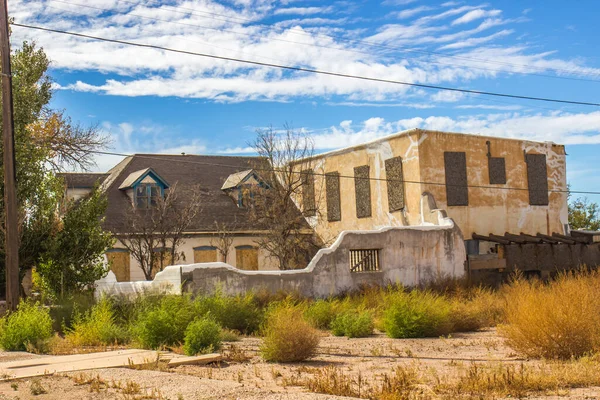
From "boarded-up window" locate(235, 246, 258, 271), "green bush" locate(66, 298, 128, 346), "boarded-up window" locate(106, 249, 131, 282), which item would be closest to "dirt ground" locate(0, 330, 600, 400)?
"green bush" locate(66, 298, 128, 346)

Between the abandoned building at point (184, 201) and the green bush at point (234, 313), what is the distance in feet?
45.5

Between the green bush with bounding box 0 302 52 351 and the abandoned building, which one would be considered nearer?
the green bush with bounding box 0 302 52 351

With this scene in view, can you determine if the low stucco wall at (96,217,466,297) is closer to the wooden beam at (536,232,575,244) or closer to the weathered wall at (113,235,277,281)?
the wooden beam at (536,232,575,244)

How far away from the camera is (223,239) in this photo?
119 feet

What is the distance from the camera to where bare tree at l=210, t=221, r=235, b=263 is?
3609 cm

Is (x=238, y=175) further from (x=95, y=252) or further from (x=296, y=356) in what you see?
(x=296, y=356)

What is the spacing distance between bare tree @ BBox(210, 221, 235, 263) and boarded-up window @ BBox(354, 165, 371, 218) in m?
6.35

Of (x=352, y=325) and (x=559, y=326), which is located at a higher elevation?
(x=559, y=326)

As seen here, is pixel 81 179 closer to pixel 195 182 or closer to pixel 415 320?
pixel 195 182

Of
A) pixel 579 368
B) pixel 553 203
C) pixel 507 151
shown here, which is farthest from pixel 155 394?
pixel 553 203

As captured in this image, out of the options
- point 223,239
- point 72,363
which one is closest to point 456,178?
point 223,239

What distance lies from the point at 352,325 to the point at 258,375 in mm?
7851

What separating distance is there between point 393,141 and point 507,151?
5628 millimetres

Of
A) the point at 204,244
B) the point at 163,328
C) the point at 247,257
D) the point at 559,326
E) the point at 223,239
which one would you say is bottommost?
the point at 163,328
